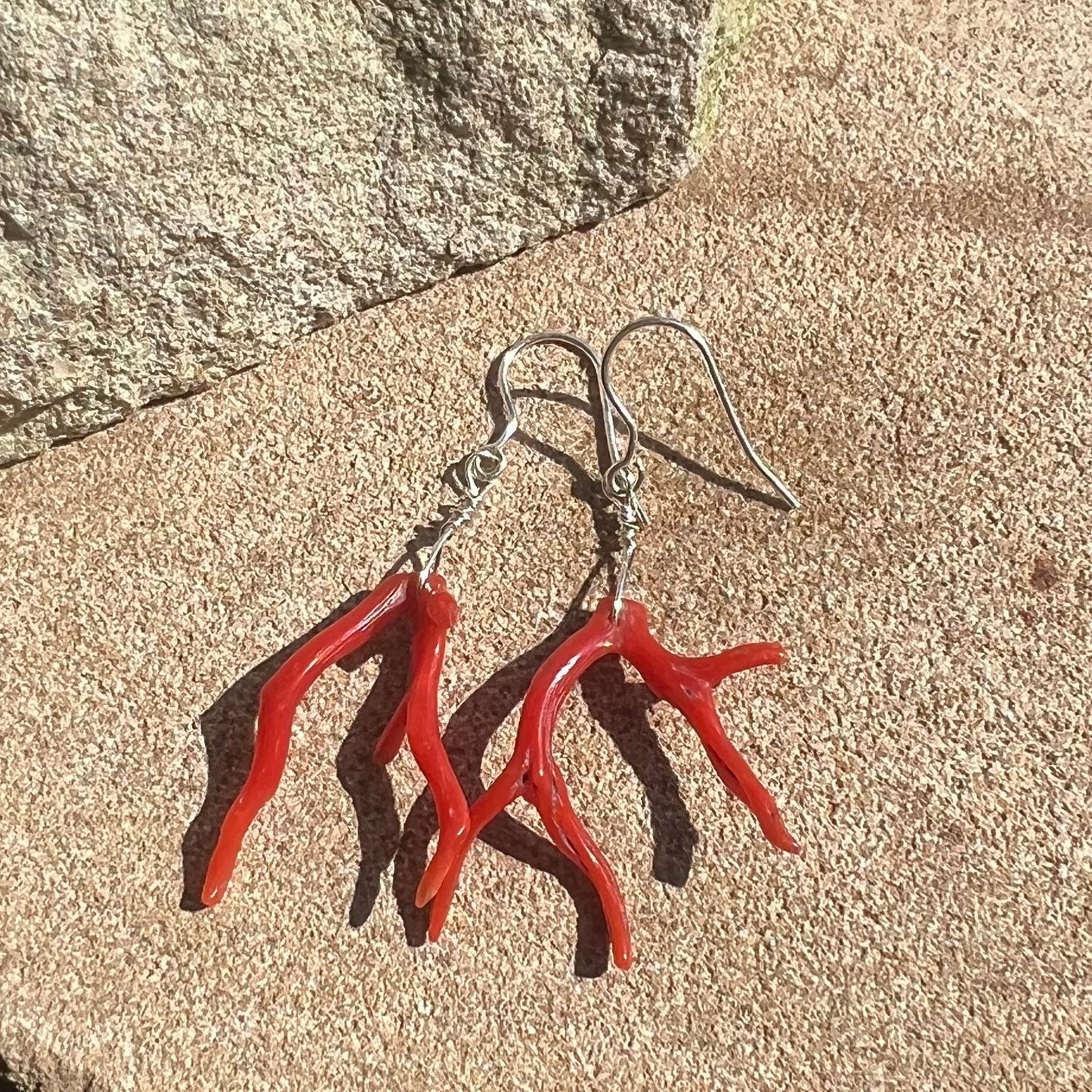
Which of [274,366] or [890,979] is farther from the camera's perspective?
[274,366]

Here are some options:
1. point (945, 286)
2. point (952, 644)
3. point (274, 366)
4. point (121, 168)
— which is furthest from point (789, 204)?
point (121, 168)

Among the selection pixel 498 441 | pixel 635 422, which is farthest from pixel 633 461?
pixel 498 441

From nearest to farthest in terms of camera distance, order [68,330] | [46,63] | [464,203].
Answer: [46,63] → [68,330] → [464,203]

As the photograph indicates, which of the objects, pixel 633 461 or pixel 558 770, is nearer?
pixel 558 770

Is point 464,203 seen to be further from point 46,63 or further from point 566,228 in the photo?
point 46,63

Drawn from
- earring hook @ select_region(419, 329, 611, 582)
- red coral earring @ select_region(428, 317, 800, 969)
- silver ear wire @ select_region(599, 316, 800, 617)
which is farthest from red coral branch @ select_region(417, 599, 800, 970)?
earring hook @ select_region(419, 329, 611, 582)

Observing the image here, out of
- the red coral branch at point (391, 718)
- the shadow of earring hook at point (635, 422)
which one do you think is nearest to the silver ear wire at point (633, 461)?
the shadow of earring hook at point (635, 422)

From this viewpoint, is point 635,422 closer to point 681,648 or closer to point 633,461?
point 633,461
